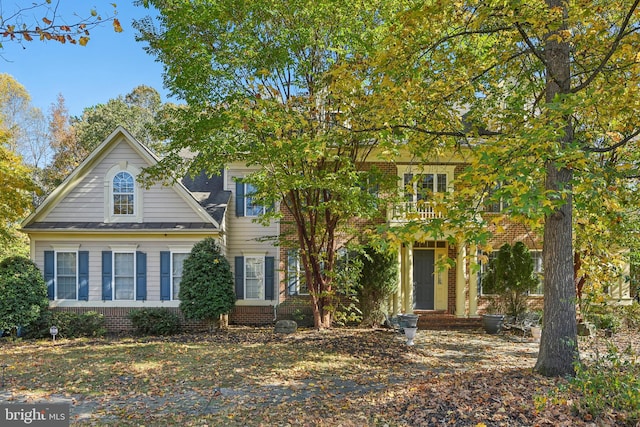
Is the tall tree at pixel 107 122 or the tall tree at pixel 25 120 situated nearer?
the tall tree at pixel 107 122

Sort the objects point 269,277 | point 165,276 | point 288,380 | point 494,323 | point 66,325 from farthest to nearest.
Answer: point 269,277
point 165,276
point 494,323
point 66,325
point 288,380

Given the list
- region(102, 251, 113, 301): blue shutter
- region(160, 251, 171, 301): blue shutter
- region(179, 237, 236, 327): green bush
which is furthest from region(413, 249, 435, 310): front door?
region(102, 251, 113, 301): blue shutter

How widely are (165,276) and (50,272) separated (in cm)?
389

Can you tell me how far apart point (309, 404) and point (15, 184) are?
12.2 m

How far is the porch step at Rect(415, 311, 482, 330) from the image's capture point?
15.9 meters

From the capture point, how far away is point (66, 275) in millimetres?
15211

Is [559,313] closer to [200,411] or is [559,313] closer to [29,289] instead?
[200,411]

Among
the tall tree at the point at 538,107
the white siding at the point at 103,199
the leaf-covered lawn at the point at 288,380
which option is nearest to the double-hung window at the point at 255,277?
the white siding at the point at 103,199

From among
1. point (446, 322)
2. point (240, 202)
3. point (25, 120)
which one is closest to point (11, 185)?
point (240, 202)

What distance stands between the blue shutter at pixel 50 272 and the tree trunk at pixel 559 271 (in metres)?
15.0

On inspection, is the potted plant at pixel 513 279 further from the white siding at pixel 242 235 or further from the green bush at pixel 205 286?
the green bush at pixel 205 286

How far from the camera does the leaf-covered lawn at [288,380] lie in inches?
226

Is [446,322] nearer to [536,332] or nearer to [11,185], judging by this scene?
[536,332]

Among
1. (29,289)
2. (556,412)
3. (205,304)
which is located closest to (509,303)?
(205,304)
